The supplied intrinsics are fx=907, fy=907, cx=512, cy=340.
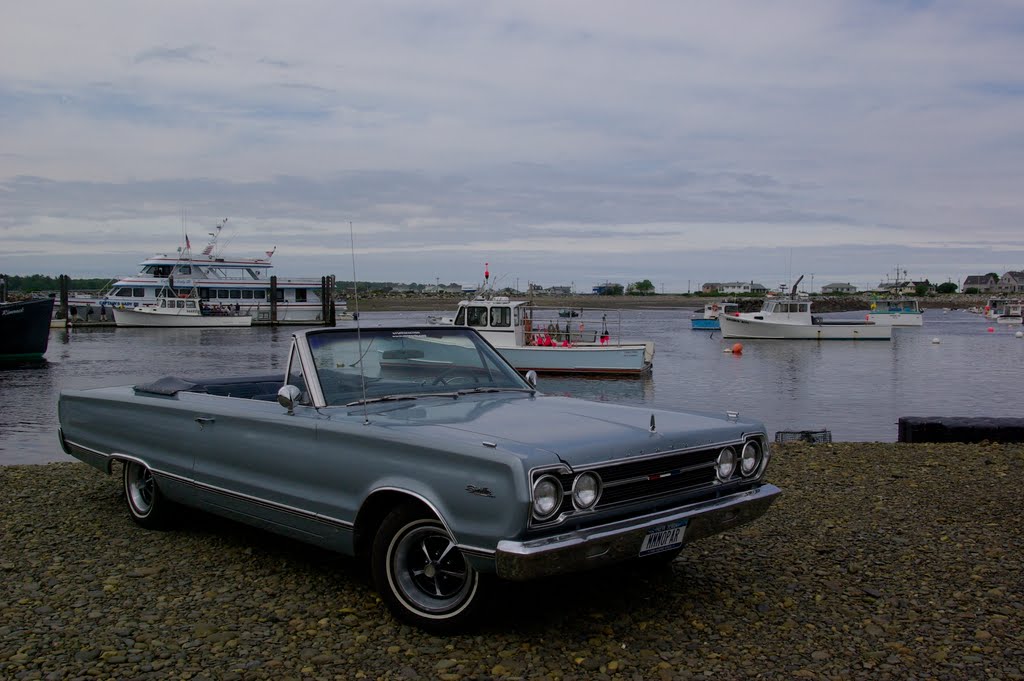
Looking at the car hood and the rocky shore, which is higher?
the car hood

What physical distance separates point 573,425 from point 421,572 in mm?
1053

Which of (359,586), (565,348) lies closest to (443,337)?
(359,586)

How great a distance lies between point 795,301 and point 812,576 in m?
55.8

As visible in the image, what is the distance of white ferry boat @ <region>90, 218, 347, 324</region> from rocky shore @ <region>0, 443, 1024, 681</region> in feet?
236

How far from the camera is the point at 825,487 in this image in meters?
7.98

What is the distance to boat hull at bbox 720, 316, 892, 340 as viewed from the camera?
57344 millimetres

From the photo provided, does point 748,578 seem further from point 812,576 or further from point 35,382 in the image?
point 35,382

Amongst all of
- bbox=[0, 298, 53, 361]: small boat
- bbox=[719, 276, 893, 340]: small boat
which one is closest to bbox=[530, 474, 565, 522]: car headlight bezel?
bbox=[0, 298, 53, 361]: small boat

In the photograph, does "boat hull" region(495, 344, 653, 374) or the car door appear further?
"boat hull" region(495, 344, 653, 374)

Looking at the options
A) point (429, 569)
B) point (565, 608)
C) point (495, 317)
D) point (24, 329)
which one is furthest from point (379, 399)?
point (24, 329)

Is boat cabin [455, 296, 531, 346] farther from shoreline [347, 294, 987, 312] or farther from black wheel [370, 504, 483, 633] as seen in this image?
shoreline [347, 294, 987, 312]

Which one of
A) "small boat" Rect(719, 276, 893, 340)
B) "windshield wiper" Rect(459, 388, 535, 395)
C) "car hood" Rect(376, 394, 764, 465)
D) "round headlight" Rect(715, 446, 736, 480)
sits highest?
"windshield wiper" Rect(459, 388, 535, 395)

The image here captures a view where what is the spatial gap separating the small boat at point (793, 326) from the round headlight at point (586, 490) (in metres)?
55.4

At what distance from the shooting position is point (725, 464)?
15.9 feet
